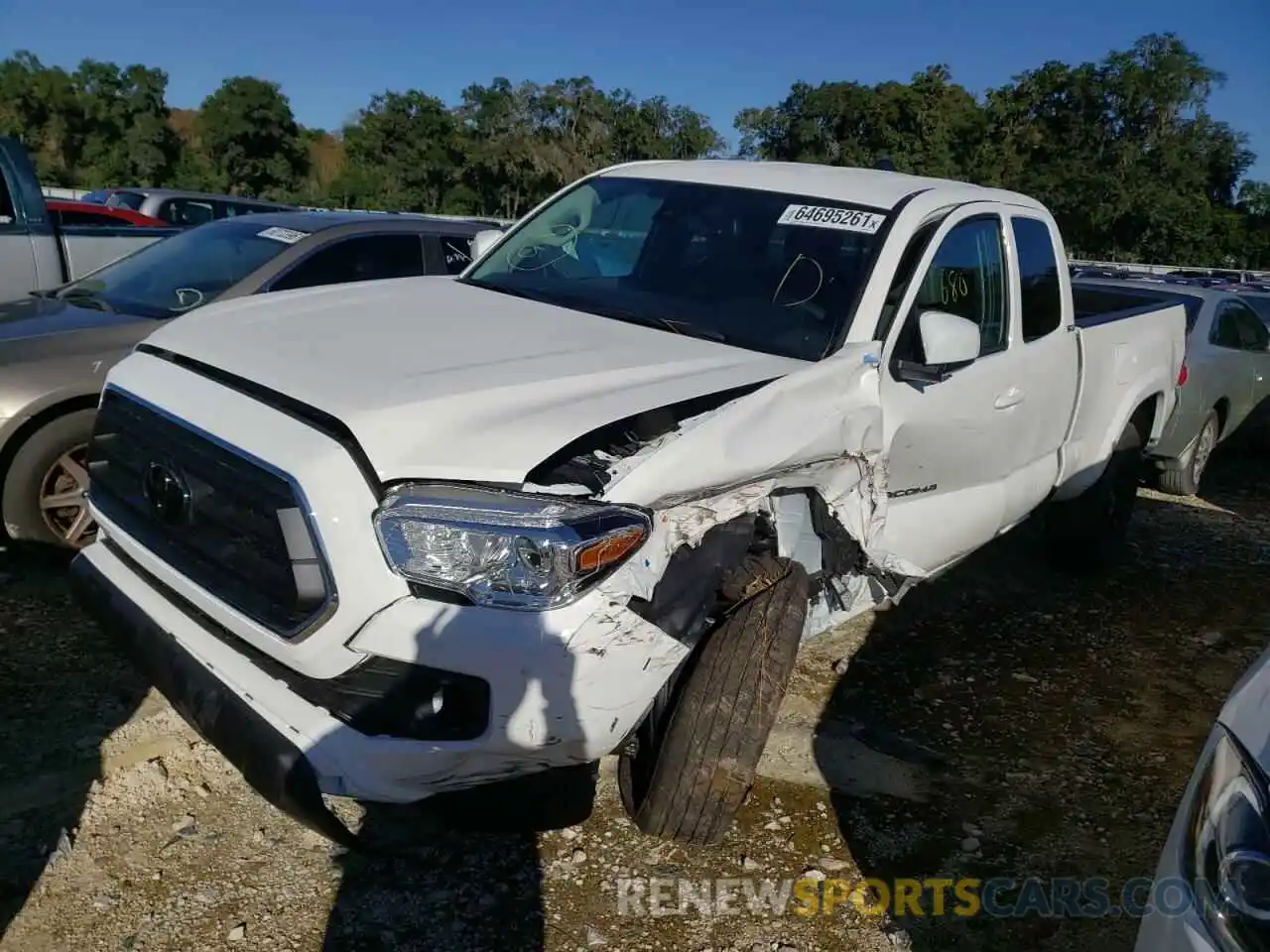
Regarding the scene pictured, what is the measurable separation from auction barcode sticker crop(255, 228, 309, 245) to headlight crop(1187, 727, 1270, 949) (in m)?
4.83

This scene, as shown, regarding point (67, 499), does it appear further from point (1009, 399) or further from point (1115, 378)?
point (1115, 378)

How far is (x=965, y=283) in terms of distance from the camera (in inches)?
156

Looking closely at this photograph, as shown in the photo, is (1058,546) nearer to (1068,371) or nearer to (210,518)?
(1068,371)

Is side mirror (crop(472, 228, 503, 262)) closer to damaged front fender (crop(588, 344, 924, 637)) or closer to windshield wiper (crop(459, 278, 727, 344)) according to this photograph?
windshield wiper (crop(459, 278, 727, 344))

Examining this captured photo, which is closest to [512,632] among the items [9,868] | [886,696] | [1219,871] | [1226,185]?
[1219,871]

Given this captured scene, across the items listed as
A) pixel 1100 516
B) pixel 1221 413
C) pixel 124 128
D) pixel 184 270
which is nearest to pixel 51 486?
pixel 184 270

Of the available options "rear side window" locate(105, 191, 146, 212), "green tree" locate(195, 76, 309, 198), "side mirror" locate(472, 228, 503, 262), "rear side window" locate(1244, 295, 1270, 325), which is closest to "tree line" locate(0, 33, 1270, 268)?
"green tree" locate(195, 76, 309, 198)

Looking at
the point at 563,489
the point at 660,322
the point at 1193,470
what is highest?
the point at 660,322

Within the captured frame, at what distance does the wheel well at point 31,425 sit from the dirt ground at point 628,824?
1.80ft

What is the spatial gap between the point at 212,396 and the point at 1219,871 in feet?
7.97

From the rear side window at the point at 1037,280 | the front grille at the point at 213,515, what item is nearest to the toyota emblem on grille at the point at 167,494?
the front grille at the point at 213,515

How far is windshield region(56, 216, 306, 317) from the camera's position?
16.3 ft

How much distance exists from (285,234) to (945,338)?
367cm

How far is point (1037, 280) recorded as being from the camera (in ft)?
14.8
